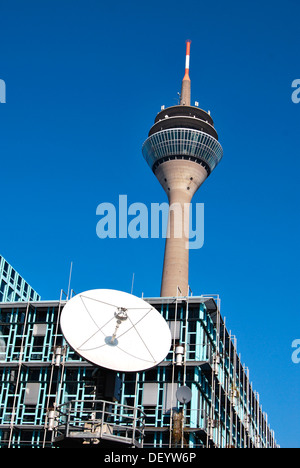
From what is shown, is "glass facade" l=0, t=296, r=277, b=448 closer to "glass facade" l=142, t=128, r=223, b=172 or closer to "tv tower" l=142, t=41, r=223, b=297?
"tv tower" l=142, t=41, r=223, b=297

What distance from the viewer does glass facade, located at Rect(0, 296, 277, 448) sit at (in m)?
48.0

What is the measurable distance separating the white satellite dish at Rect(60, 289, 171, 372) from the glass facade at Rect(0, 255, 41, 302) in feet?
264

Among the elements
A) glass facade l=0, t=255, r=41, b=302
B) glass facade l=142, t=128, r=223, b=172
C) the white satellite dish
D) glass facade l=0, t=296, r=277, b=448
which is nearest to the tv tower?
glass facade l=142, t=128, r=223, b=172

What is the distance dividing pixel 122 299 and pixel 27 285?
95.4 m

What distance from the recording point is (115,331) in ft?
111

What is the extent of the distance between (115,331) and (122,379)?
15.7 meters

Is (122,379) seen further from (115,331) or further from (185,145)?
(185,145)

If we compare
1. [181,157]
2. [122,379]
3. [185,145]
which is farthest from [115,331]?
[181,157]

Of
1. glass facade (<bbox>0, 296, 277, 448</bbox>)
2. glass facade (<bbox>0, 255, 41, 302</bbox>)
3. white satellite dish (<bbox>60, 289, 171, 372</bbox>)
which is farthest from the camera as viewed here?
glass facade (<bbox>0, 255, 41, 302</bbox>)

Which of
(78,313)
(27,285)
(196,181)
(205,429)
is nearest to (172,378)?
(205,429)

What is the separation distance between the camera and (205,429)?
Result: 162 ft

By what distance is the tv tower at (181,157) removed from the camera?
10144cm
